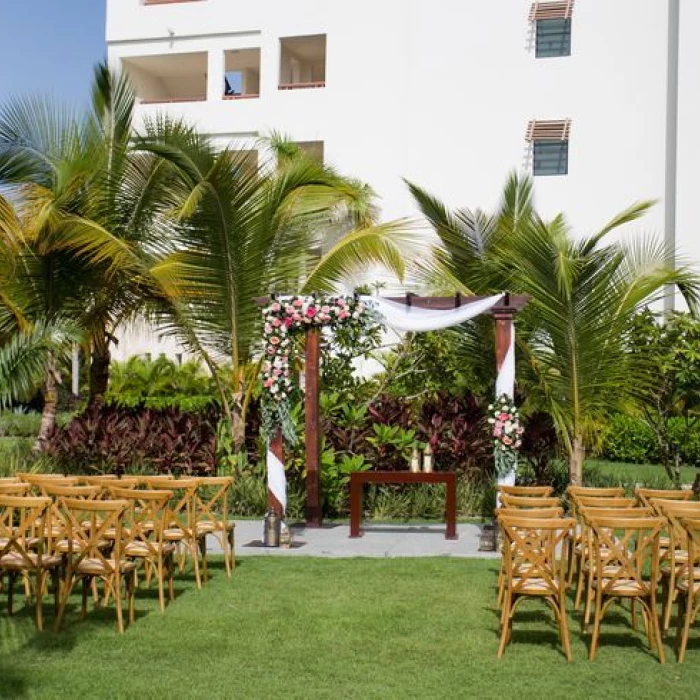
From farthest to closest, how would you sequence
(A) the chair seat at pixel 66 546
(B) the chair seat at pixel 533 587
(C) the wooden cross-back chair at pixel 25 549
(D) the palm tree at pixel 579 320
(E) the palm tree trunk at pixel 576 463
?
(E) the palm tree trunk at pixel 576 463 < (D) the palm tree at pixel 579 320 < (A) the chair seat at pixel 66 546 < (C) the wooden cross-back chair at pixel 25 549 < (B) the chair seat at pixel 533 587

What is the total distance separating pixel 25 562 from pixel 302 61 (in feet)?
83.4

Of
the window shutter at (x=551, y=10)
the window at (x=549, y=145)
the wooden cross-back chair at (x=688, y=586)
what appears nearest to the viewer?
the wooden cross-back chair at (x=688, y=586)

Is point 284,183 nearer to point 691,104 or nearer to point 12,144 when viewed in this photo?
point 12,144

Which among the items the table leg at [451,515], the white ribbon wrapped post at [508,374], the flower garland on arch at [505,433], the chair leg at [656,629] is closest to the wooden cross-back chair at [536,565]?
the chair leg at [656,629]

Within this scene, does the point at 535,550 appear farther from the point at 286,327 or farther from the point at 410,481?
the point at 286,327

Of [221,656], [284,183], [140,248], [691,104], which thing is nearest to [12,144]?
[140,248]

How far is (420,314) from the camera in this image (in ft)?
48.5

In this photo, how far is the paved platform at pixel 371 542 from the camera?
1339 cm

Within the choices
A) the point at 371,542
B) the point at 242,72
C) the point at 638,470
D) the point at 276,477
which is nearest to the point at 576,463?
the point at 371,542

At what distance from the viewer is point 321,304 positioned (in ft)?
48.9

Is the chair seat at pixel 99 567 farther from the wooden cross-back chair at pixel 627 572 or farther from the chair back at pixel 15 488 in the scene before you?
the wooden cross-back chair at pixel 627 572

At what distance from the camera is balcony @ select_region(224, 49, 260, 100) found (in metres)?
31.7

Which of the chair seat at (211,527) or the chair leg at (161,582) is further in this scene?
the chair seat at (211,527)

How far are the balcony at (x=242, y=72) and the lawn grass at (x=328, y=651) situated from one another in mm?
22392
